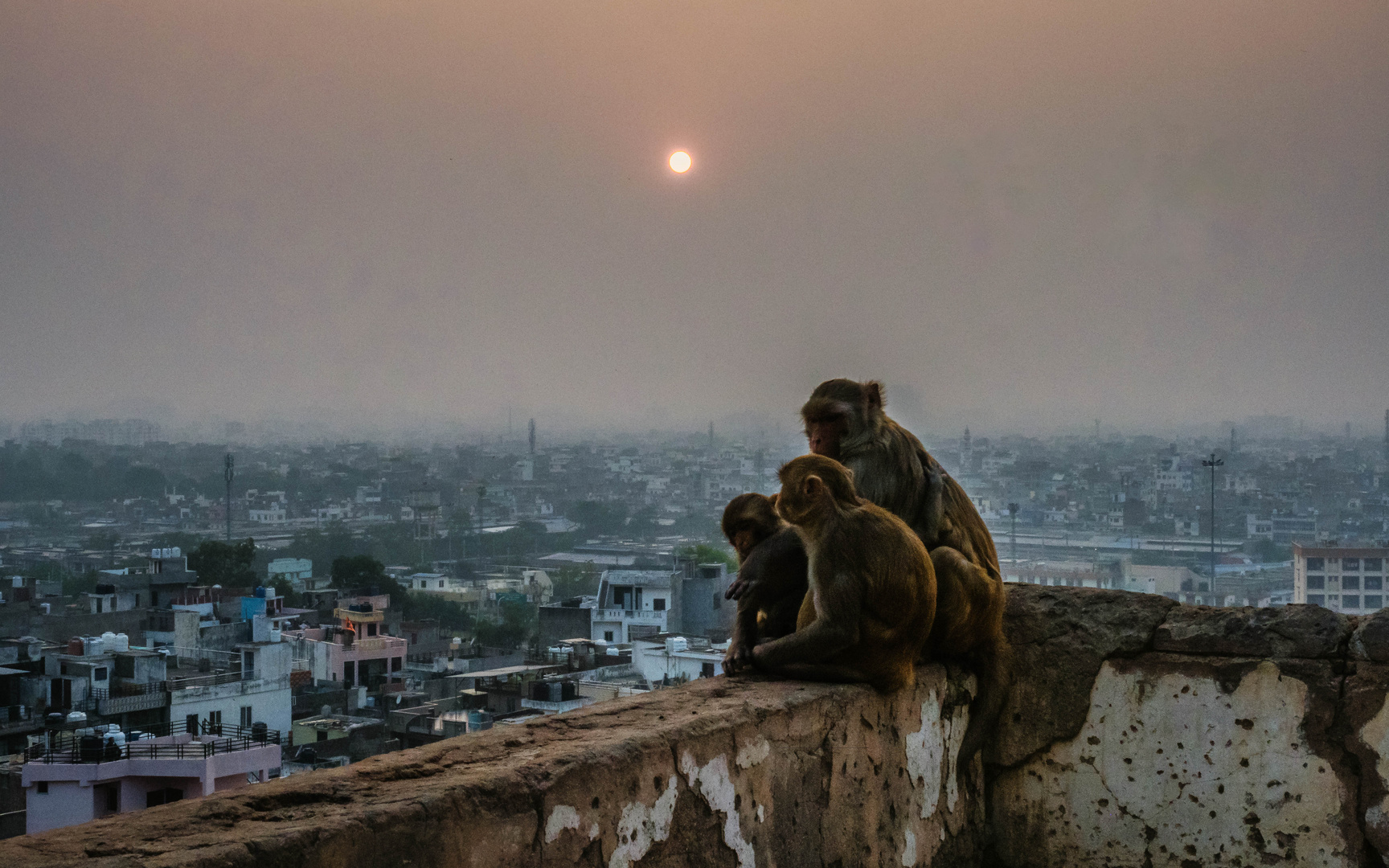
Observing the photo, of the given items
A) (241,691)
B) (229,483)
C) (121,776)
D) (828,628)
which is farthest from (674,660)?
(229,483)

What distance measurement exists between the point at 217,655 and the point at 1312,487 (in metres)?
18.4

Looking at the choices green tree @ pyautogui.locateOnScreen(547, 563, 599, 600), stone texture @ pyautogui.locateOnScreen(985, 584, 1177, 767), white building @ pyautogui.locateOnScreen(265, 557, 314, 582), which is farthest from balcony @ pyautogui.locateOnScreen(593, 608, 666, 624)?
stone texture @ pyautogui.locateOnScreen(985, 584, 1177, 767)

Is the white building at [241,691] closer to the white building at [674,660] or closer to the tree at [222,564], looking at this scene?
the white building at [674,660]

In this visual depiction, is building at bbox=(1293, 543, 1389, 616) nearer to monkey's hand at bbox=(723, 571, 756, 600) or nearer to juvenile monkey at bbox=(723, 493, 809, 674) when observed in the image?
juvenile monkey at bbox=(723, 493, 809, 674)

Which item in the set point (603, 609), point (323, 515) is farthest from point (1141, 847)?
point (323, 515)

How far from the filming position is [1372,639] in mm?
3451

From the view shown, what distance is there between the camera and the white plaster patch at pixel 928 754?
3.41 meters

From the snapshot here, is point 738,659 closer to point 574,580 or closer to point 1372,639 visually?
point 1372,639

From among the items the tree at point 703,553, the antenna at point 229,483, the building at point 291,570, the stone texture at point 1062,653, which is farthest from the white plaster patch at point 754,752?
the building at point 291,570

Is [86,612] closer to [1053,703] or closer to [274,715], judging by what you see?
[274,715]

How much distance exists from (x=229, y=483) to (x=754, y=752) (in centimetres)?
3018

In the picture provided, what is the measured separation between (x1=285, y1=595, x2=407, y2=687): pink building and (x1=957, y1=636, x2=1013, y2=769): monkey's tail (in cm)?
1788

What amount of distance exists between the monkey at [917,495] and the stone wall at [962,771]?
0.40 feet

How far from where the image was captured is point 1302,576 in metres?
10.7
